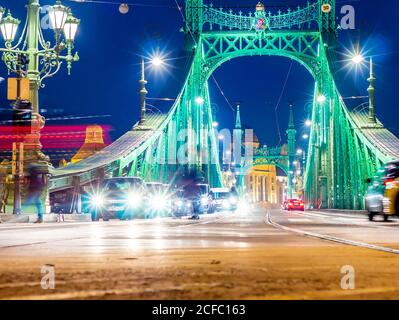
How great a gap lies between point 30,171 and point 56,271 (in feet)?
55.2

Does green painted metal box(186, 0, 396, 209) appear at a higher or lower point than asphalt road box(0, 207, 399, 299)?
higher

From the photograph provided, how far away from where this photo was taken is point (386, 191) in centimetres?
1955

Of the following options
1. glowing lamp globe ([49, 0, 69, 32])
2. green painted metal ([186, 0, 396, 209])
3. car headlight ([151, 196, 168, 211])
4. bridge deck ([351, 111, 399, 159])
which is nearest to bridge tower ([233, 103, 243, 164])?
green painted metal ([186, 0, 396, 209])

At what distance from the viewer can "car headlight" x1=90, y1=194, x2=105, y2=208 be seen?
25969 mm

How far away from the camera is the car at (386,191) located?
18984 mm

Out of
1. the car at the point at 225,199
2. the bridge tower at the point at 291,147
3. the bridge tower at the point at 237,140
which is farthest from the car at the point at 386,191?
the bridge tower at the point at 237,140

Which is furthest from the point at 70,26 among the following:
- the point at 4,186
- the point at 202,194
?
the point at 202,194

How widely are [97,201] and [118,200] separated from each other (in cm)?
75

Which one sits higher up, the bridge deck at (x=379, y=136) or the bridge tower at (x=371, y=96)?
the bridge tower at (x=371, y=96)

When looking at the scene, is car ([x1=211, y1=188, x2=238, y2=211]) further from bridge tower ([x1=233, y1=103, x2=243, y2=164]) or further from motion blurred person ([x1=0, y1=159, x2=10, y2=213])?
bridge tower ([x1=233, y1=103, x2=243, y2=164])

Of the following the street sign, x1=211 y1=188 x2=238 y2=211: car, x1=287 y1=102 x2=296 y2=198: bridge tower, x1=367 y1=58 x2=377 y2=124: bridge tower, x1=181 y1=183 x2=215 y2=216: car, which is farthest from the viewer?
x1=287 y1=102 x2=296 y2=198: bridge tower

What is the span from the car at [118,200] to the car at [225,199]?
33598mm

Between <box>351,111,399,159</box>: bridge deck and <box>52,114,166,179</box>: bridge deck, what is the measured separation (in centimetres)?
1222

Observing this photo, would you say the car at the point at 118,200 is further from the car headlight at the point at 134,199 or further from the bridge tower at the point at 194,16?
the bridge tower at the point at 194,16
